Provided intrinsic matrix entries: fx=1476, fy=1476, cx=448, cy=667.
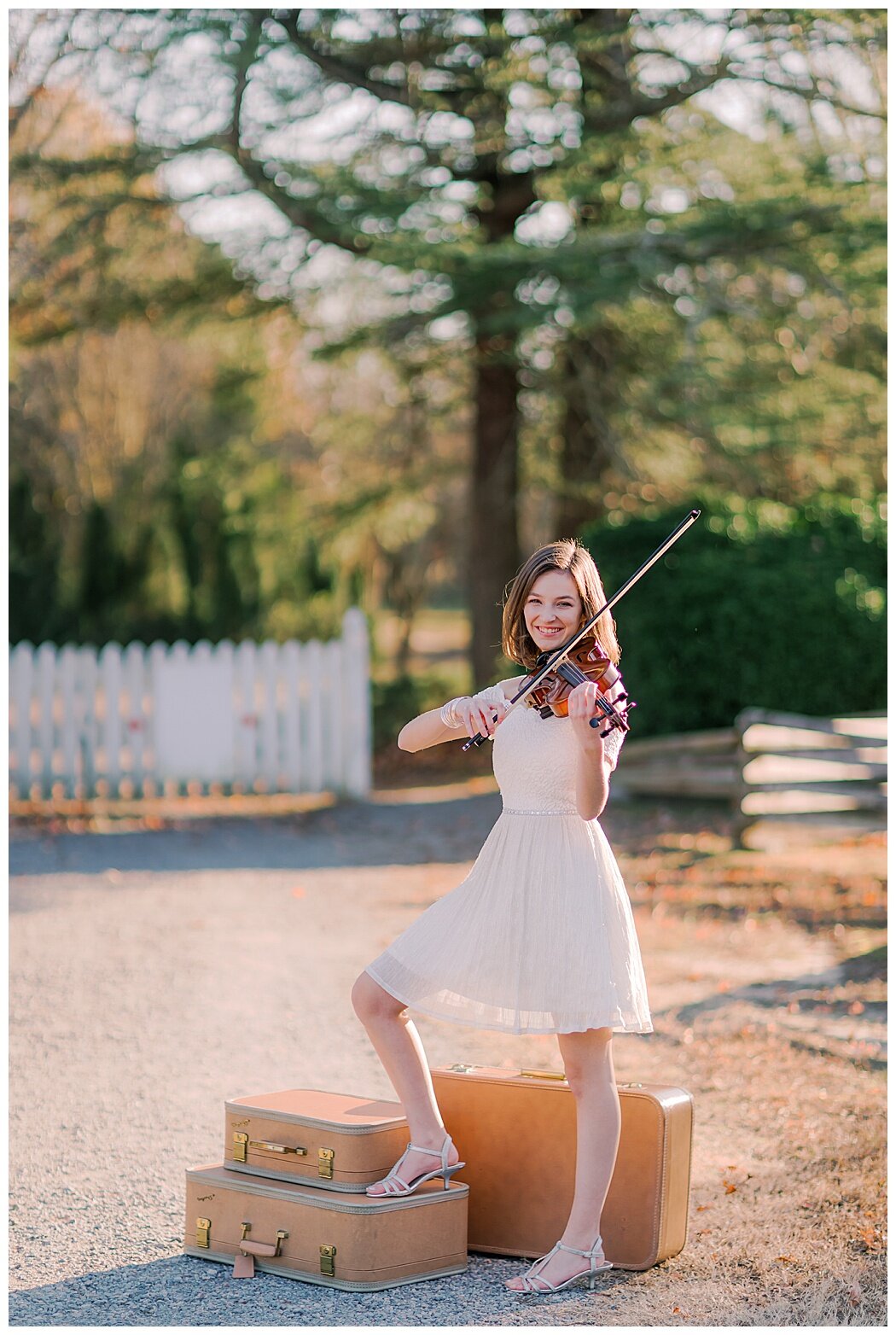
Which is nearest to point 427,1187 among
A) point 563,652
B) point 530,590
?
point 563,652

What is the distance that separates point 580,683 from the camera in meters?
3.54

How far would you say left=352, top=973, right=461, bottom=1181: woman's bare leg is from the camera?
373 centimetres

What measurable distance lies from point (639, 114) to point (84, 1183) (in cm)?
1133

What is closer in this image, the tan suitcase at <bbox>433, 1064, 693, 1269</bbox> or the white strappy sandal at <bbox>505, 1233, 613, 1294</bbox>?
the white strappy sandal at <bbox>505, 1233, 613, 1294</bbox>

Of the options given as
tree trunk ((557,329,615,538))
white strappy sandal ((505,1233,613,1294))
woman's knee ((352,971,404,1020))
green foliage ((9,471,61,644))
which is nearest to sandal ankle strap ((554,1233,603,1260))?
white strappy sandal ((505,1233,613,1294))

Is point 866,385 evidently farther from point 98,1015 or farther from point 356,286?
point 98,1015

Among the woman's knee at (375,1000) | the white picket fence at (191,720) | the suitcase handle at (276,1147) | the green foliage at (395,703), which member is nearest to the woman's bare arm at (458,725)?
the woman's knee at (375,1000)

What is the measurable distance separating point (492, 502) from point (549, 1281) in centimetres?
1329

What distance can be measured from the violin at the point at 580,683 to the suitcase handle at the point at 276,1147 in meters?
1.31

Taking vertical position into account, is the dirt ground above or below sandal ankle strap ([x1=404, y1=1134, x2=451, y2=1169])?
below

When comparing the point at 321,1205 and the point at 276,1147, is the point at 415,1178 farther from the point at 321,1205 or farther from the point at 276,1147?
the point at 276,1147

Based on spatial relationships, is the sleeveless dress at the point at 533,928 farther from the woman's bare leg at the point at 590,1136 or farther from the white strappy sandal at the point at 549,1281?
the white strappy sandal at the point at 549,1281

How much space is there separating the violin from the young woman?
34 millimetres

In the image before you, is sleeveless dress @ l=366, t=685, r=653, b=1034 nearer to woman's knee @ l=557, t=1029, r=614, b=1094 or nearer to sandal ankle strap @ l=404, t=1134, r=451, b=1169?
woman's knee @ l=557, t=1029, r=614, b=1094
